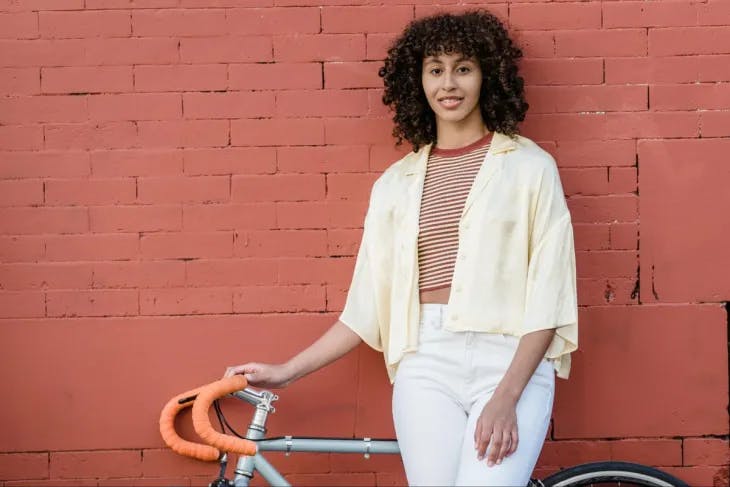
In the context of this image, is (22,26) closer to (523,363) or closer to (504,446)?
(523,363)

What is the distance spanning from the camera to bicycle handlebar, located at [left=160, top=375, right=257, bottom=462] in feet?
11.0

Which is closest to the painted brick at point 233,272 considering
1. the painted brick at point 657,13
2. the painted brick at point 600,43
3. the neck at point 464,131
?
the neck at point 464,131

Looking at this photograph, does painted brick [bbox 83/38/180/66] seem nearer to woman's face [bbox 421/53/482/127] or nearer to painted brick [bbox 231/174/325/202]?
painted brick [bbox 231/174/325/202]

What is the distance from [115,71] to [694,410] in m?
2.80

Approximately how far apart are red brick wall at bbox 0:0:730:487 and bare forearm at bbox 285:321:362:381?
253 mm

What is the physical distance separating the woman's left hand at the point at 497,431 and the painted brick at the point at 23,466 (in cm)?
192

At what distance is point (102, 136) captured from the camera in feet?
13.5

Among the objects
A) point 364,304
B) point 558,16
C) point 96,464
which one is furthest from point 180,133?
point 558,16

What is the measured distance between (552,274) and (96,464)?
207 centimetres

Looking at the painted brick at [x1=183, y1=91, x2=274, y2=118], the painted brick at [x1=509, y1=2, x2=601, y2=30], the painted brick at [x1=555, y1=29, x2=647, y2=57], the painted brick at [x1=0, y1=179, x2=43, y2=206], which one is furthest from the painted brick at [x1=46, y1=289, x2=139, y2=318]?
the painted brick at [x1=555, y1=29, x2=647, y2=57]

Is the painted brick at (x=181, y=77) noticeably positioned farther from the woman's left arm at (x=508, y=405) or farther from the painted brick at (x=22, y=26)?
the woman's left arm at (x=508, y=405)

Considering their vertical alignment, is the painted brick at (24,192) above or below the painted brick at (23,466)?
above

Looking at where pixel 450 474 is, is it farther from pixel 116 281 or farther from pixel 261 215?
pixel 116 281

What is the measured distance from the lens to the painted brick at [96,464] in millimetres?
4148
